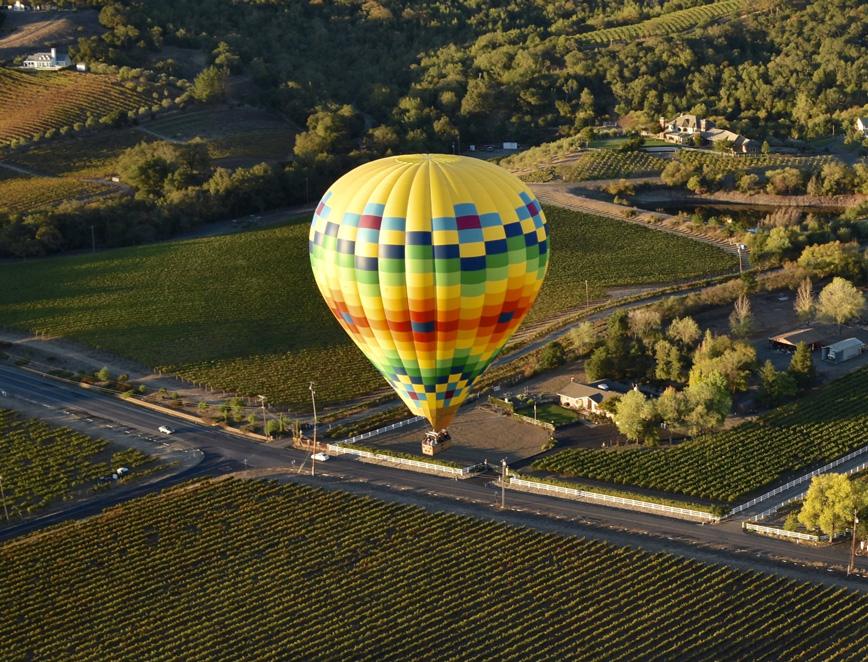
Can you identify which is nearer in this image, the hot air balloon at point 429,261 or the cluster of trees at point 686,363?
the hot air balloon at point 429,261

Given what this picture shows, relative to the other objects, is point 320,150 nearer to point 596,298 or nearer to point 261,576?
point 596,298

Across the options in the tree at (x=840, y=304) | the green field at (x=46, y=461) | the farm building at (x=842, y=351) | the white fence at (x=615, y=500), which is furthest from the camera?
the tree at (x=840, y=304)

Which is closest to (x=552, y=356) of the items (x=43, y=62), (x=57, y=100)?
(x=57, y=100)

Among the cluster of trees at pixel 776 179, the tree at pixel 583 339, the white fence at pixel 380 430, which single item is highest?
the cluster of trees at pixel 776 179

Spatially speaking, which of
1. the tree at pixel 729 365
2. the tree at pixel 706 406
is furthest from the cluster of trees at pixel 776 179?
the tree at pixel 706 406

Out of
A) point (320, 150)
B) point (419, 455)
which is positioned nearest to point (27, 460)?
point (419, 455)

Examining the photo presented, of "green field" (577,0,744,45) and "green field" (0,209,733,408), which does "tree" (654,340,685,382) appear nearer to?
"green field" (0,209,733,408)

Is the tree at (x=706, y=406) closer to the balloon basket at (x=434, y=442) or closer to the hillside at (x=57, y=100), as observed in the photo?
the balloon basket at (x=434, y=442)
